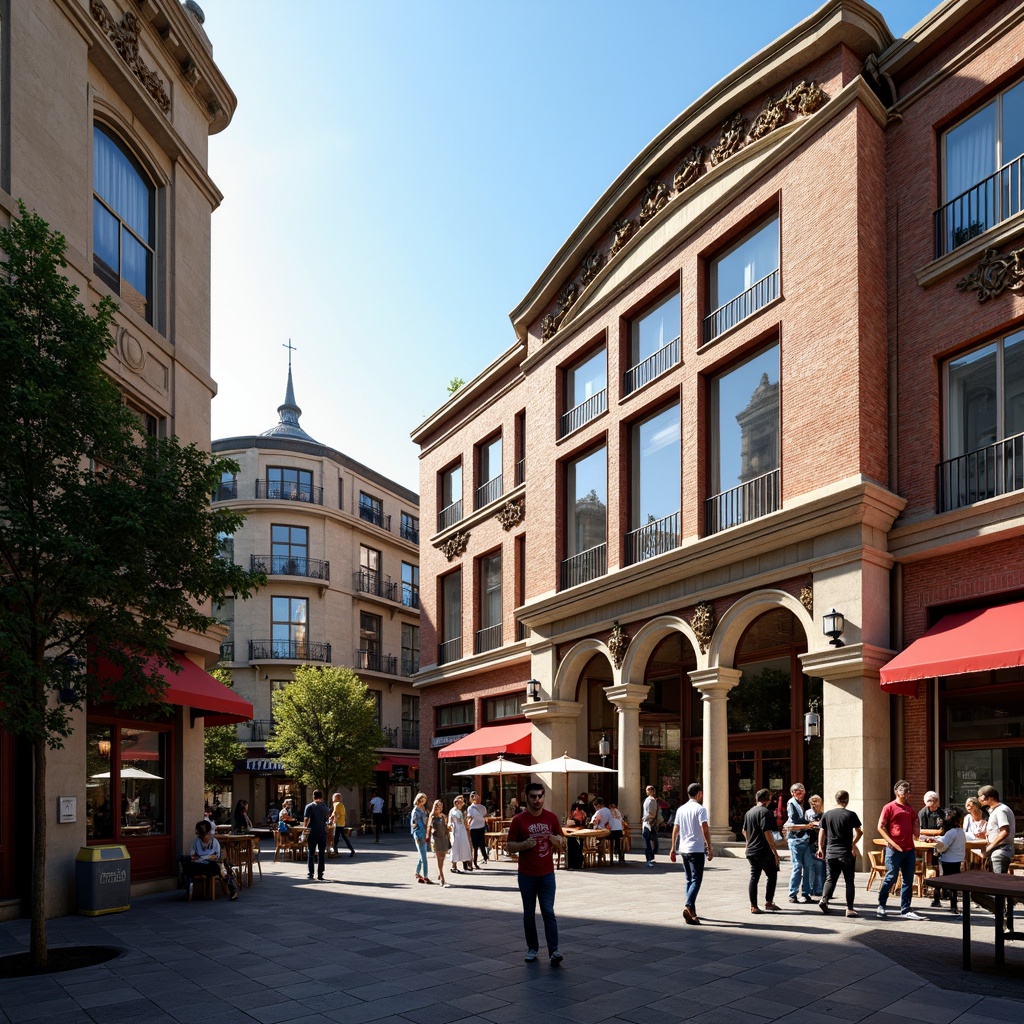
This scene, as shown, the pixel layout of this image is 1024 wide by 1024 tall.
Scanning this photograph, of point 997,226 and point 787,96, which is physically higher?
point 787,96

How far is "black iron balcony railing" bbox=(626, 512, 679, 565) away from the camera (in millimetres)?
22688

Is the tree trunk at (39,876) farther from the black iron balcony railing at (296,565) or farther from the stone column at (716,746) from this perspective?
the black iron balcony railing at (296,565)

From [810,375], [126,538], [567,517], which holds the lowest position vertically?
[126,538]

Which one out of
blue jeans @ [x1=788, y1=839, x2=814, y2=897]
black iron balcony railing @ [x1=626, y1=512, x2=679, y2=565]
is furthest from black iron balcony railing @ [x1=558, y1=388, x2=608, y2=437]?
blue jeans @ [x1=788, y1=839, x2=814, y2=897]

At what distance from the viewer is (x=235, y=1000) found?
29.4ft

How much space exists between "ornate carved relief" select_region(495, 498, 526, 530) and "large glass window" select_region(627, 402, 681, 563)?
627 centimetres

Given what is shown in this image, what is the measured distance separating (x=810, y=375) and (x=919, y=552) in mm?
4021

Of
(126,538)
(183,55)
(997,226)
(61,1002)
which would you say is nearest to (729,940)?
(61,1002)

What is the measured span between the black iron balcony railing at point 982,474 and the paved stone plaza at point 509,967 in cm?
651

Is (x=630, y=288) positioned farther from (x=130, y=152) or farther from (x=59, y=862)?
(x=59, y=862)

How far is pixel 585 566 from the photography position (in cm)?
2600

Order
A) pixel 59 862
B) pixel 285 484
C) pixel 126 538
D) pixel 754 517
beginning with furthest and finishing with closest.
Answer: pixel 285 484 → pixel 754 517 → pixel 59 862 → pixel 126 538

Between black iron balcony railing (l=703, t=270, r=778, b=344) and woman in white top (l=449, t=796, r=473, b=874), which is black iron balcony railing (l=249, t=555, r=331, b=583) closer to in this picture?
woman in white top (l=449, t=796, r=473, b=874)

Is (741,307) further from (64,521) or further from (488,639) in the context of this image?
(64,521)
